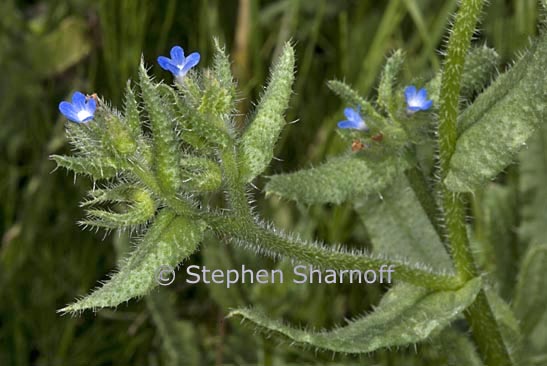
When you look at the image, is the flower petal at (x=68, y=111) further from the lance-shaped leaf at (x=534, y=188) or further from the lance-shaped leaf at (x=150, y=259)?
the lance-shaped leaf at (x=534, y=188)

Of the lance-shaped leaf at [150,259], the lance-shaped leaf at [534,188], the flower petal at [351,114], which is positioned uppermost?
the lance-shaped leaf at [534,188]

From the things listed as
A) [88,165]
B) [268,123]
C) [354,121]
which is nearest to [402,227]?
[354,121]

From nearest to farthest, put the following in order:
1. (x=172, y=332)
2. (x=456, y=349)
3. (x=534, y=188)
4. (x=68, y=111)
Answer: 1. (x=68, y=111)
2. (x=456, y=349)
3. (x=172, y=332)
4. (x=534, y=188)

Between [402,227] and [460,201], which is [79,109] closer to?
[460,201]

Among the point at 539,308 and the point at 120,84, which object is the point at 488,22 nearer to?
the point at 539,308

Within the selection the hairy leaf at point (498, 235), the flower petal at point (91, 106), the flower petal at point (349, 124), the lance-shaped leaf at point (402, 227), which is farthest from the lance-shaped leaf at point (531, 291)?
the flower petal at point (91, 106)

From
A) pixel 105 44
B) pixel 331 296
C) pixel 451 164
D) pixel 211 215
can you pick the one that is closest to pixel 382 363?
pixel 331 296

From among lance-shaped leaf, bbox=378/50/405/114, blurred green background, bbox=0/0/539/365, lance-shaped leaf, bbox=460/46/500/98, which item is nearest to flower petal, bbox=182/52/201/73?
lance-shaped leaf, bbox=378/50/405/114
